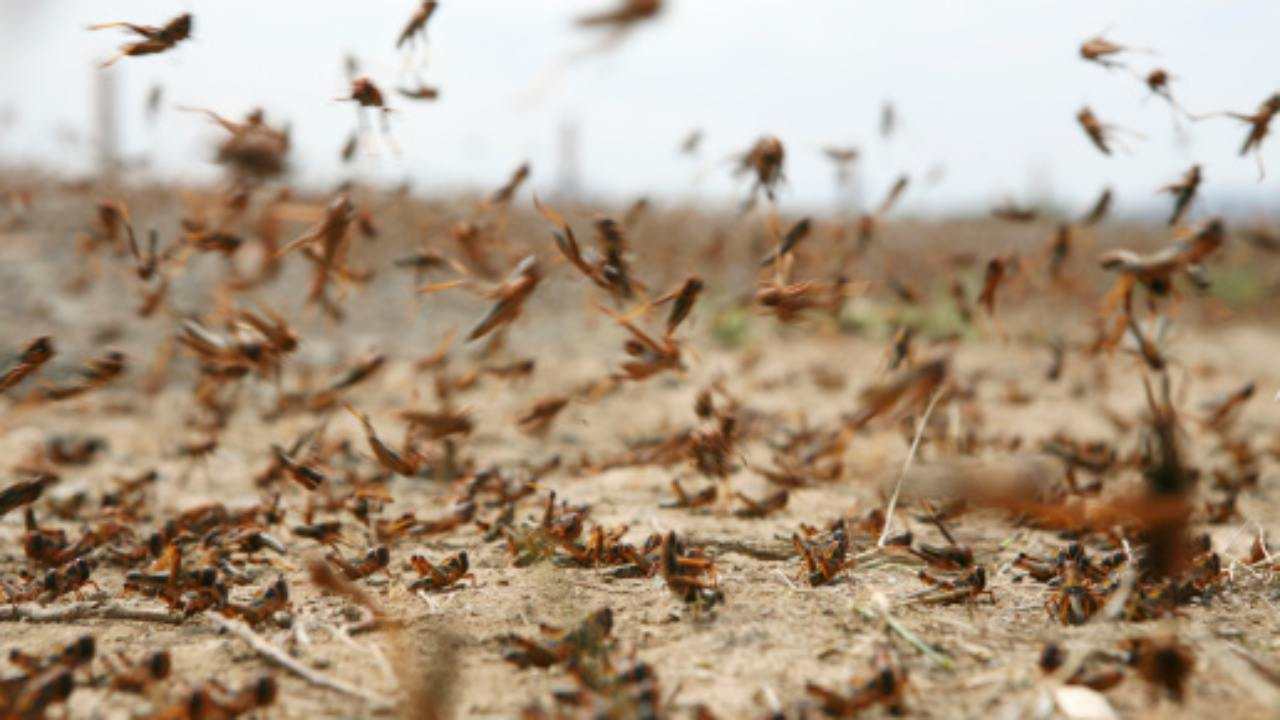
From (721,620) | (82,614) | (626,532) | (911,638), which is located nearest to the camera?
(911,638)

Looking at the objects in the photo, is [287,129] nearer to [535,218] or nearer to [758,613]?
[758,613]

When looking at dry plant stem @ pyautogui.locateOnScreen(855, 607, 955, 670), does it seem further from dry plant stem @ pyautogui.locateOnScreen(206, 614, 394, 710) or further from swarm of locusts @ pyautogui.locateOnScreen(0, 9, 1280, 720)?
dry plant stem @ pyautogui.locateOnScreen(206, 614, 394, 710)

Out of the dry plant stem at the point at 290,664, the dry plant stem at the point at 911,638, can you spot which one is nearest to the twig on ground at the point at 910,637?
the dry plant stem at the point at 911,638

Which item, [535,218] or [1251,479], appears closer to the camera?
[1251,479]

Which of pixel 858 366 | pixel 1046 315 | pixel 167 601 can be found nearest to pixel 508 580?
pixel 167 601

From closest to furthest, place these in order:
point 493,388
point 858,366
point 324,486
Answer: point 324,486
point 493,388
point 858,366

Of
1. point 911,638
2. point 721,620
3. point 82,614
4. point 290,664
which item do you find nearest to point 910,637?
point 911,638

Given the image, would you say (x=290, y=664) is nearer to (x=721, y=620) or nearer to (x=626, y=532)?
(x=721, y=620)

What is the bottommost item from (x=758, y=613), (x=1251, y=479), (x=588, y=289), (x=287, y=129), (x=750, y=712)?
(x=1251, y=479)
